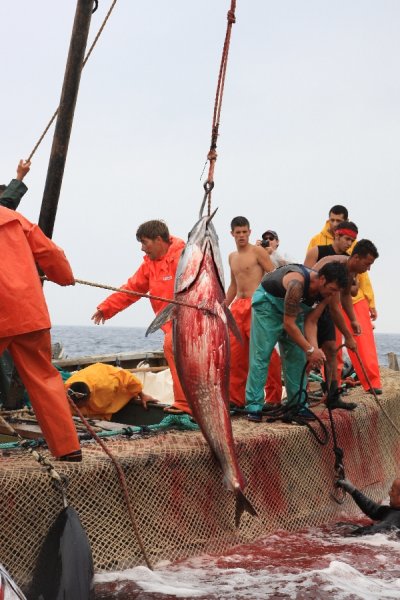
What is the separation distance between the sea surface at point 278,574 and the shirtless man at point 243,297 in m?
2.06

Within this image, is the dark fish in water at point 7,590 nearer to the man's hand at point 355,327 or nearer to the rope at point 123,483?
the rope at point 123,483

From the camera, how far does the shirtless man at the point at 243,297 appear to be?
27.0ft

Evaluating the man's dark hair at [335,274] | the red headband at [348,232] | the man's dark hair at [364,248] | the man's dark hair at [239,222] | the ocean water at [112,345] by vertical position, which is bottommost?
the ocean water at [112,345]

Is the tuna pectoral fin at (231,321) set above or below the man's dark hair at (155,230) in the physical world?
below

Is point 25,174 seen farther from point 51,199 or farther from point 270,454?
point 270,454

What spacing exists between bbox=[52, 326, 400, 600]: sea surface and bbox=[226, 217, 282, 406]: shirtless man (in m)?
2.06

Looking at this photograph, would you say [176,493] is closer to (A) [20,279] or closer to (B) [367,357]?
(A) [20,279]

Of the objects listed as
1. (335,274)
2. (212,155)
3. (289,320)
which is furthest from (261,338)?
(212,155)

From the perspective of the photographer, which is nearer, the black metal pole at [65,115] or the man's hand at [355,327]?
the black metal pole at [65,115]

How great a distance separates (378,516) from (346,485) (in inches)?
15.7

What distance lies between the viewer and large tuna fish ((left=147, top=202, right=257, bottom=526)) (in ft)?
19.1

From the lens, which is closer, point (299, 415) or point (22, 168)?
point (22, 168)

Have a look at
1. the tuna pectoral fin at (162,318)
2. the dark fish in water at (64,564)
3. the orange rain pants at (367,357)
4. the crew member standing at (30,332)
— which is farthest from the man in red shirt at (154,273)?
the dark fish in water at (64,564)

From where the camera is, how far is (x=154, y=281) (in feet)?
27.2
